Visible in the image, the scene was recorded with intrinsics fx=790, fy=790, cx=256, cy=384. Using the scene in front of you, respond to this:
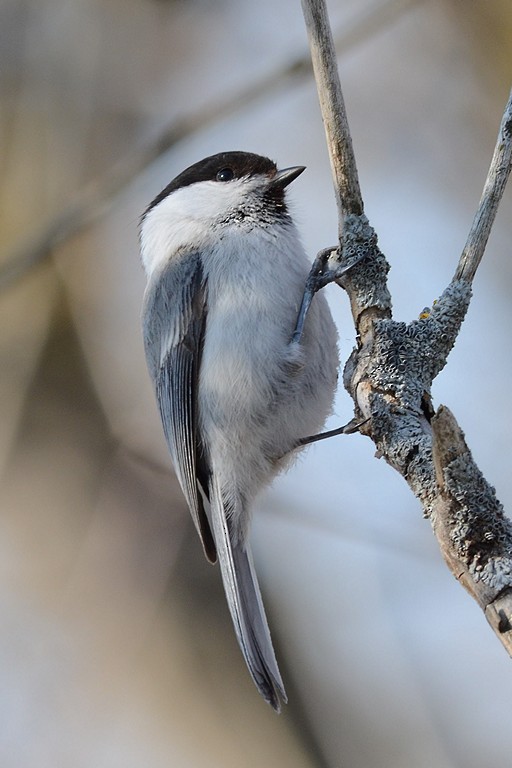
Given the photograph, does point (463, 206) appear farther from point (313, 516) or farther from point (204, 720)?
point (204, 720)

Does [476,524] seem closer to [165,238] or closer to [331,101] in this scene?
[331,101]

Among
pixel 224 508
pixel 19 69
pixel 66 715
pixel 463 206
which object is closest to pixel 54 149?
pixel 19 69

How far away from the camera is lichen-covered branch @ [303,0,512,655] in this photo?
42.0 inches

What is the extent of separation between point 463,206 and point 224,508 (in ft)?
5.58

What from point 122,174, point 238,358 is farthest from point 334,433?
point 122,174

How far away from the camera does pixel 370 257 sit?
1287 millimetres

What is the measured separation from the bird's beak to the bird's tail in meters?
0.71

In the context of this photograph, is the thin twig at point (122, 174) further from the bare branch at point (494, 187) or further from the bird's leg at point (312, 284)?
the bare branch at point (494, 187)

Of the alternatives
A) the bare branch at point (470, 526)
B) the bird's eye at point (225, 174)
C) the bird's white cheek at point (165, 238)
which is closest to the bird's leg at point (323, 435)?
the bare branch at point (470, 526)

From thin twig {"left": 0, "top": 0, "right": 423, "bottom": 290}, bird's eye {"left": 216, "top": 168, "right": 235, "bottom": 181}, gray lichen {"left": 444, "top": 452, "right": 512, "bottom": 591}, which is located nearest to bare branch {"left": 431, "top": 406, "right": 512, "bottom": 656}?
gray lichen {"left": 444, "top": 452, "right": 512, "bottom": 591}

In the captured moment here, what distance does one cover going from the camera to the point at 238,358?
167cm

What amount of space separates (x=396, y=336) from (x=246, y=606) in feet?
2.49

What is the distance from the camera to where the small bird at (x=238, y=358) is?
65.6 inches

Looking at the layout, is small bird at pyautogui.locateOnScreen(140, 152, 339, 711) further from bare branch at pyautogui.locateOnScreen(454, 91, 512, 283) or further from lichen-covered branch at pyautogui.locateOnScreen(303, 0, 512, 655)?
bare branch at pyautogui.locateOnScreen(454, 91, 512, 283)
